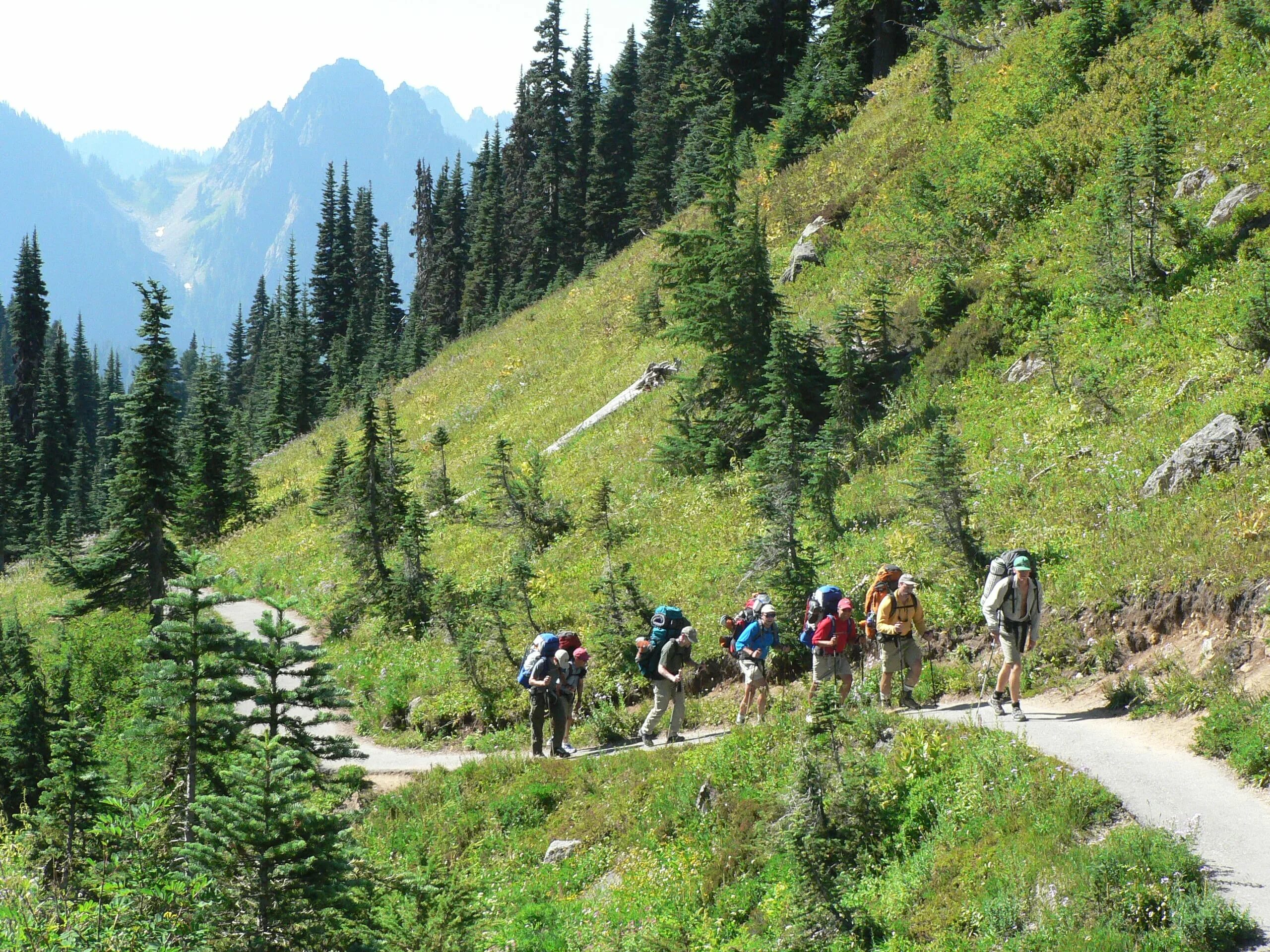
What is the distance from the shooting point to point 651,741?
1323 cm

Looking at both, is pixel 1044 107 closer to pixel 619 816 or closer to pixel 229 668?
pixel 619 816

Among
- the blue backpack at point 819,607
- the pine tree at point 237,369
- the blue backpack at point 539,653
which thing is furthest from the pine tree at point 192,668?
the pine tree at point 237,369

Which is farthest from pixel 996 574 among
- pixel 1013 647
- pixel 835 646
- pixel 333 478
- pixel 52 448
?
pixel 52 448

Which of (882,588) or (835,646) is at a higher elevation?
(882,588)

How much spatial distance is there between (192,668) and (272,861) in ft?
15.9

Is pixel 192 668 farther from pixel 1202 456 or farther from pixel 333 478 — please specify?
pixel 333 478

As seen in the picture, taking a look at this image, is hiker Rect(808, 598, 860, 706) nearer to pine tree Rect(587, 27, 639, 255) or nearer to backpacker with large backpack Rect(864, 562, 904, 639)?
backpacker with large backpack Rect(864, 562, 904, 639)

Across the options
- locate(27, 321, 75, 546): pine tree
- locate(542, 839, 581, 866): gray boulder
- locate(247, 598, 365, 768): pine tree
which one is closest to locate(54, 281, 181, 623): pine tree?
locate(247, 598, 365, 768): pine tree

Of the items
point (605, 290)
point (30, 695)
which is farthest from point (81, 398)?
point (30, 695)

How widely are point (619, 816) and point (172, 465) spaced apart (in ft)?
57.5

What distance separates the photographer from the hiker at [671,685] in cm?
1267

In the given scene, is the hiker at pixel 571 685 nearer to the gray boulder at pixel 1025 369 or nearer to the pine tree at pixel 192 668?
the pine tree at pixel 192 668

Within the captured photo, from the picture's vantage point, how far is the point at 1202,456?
12.4m

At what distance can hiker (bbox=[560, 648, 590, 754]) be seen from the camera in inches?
547
